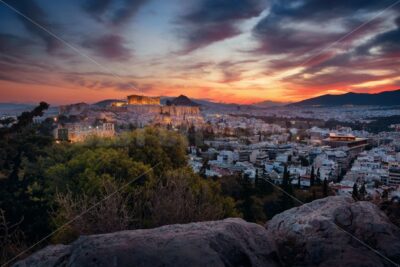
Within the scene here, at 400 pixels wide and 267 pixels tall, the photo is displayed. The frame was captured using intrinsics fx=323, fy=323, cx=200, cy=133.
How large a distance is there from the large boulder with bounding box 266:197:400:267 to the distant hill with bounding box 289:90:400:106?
4624 mm

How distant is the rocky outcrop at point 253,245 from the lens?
2.28m

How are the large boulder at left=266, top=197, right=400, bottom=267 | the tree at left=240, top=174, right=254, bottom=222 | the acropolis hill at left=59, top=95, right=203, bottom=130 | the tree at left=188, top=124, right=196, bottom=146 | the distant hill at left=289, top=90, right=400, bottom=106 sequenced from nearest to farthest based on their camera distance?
the large boulder at left=266, top=197, right=400, bottom=267 → the distant hill at left=289, top=90, right=400, bottom=106 → the tree at left=240, top=174, right=254, bottom=222 → the acropolis hill at left=59, top=95, right=203, bottom=130 → the tree at left=188, top=124, right=196, bottom=146

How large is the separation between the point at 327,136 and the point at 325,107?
0.97 metres

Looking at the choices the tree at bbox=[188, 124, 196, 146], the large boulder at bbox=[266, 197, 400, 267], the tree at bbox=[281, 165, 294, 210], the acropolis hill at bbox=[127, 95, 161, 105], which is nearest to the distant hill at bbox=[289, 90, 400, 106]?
the tree at bbox=[281, 165, 294, 210]

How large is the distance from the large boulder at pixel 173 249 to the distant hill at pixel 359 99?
583cm

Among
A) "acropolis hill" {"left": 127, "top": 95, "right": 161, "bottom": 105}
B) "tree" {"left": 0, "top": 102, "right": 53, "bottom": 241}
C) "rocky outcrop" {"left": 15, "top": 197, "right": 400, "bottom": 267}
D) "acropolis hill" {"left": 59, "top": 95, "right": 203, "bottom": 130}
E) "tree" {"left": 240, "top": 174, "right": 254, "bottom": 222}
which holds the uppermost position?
"acropolis hill" {"left": 127, "top": 95, "right": 161, "bottom": 105}

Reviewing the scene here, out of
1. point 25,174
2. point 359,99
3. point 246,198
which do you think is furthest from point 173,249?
point 246,198

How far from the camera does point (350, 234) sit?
3037 millimetres

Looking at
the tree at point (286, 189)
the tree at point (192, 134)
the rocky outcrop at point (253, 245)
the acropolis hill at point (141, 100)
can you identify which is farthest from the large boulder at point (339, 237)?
the tree at point (192, 134)

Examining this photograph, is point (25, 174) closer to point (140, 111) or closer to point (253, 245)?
point (140, 111)

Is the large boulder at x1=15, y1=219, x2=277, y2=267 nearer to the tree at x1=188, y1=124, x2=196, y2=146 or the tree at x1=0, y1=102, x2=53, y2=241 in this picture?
the tree at x1=0, y1=102, x2=53, y2=241

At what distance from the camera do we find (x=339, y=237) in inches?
119

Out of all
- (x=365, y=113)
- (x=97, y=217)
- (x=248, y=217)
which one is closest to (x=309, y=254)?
(x=97, y=217)

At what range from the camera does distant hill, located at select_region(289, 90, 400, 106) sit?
294 inches
